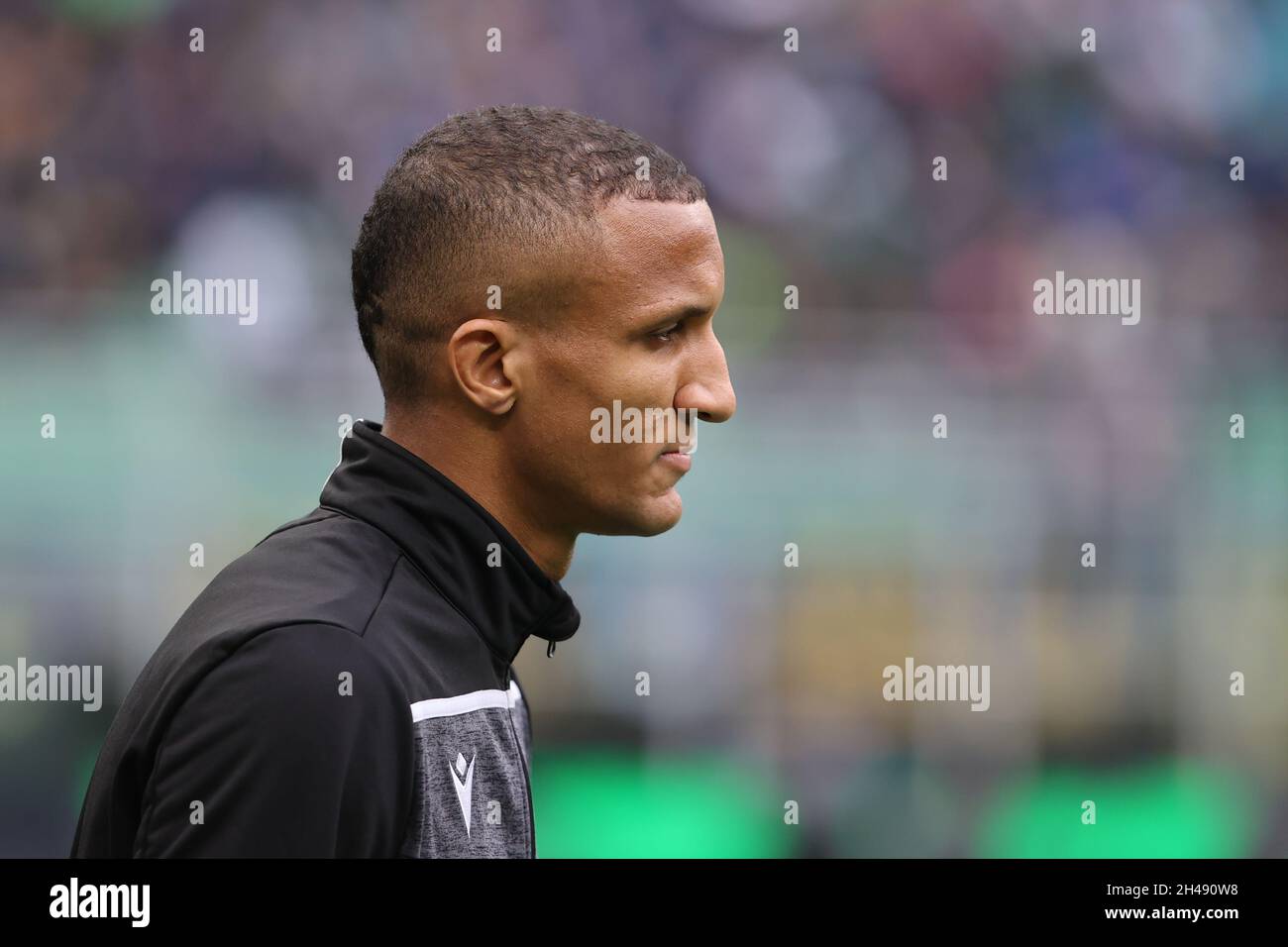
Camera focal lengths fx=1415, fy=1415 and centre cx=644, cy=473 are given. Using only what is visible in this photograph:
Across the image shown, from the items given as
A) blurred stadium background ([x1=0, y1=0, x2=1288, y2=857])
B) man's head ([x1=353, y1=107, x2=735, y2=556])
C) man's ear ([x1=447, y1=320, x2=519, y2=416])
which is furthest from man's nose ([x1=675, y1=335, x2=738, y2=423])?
blurred stadium background ([x1=0, y1=0, x2=1288, y2=857])

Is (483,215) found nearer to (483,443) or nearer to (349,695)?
(483,443)

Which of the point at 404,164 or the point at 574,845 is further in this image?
the point at 574,845

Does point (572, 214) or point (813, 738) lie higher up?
point (572, 214)

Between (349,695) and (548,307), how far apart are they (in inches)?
24.9

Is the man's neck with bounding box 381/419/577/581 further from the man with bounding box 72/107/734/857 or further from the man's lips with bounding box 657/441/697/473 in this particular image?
the man's lips with bounding box 657/441/697/473

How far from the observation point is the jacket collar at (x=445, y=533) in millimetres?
1837

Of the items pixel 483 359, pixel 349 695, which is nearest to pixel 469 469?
pixel 483 359

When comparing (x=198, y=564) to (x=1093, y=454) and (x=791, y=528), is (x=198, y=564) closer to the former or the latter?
(x=791, y=528)

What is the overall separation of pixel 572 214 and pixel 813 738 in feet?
A: 14.7

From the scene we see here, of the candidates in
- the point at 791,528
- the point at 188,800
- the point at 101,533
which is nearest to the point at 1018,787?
the point at 791,528

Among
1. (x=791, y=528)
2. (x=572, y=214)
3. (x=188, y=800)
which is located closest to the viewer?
(x=188, y=800)

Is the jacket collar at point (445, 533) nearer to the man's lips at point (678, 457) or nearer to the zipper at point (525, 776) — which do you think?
the zipper at point (525, 776)

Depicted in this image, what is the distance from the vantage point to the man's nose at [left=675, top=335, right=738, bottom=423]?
1.97m

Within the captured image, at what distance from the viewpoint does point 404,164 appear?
2016mm
